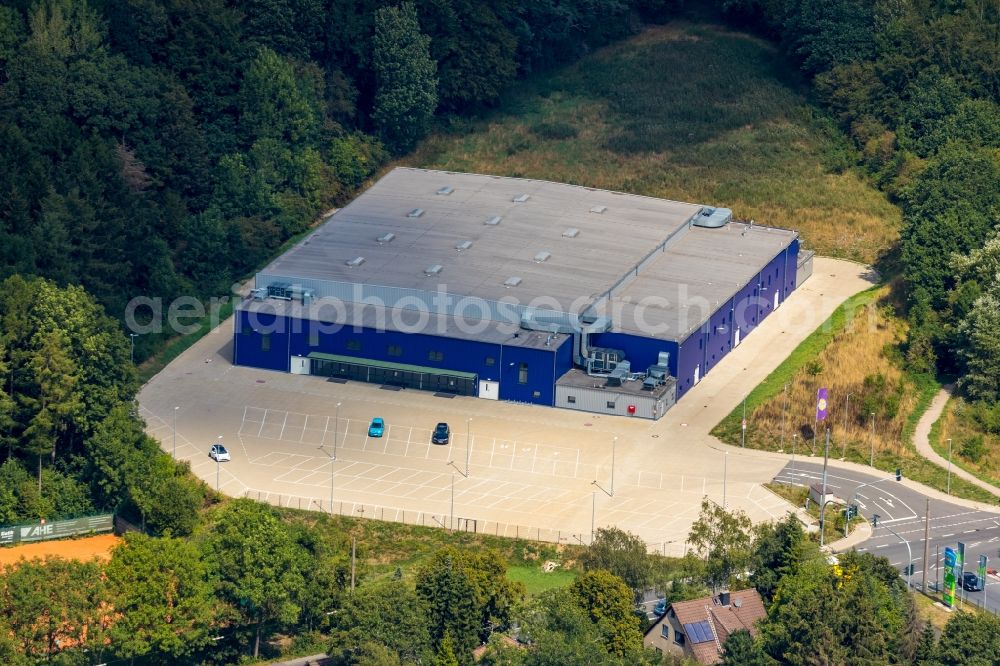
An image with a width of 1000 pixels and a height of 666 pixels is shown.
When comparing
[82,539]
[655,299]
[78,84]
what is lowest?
[82,539]

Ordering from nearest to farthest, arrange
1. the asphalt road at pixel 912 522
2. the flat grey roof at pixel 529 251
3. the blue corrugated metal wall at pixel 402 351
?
the asphalt road at pixel 912 522
the blue corrugated metal wall at pixel 402 351
the flat grey roof at pixel 529 251

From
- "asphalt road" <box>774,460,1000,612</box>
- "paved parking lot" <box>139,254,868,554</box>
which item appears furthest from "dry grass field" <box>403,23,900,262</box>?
"asphalt road" <box>774,460,1000,612</box>

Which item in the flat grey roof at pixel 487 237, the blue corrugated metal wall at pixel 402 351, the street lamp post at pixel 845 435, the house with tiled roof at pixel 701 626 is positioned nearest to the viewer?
the house with tiled roof at pixel 701 626

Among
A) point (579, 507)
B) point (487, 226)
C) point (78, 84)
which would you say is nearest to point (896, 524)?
point (579, 507)

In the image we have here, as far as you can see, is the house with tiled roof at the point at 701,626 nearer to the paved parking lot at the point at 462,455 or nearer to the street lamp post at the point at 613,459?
the paved parking lot at the point at 462,455

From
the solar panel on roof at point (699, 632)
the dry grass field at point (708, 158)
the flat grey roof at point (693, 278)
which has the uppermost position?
the dry grass field at point (708, 158)

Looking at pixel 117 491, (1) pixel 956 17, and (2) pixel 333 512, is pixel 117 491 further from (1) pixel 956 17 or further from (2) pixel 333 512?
(1) pixel 956 17

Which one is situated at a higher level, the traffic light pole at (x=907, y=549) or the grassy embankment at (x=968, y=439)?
the grassy embankment at (x=968, y=439)

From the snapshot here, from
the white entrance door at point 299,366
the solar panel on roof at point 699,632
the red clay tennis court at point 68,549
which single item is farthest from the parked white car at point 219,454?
the solar panel on roof at point 699,632
